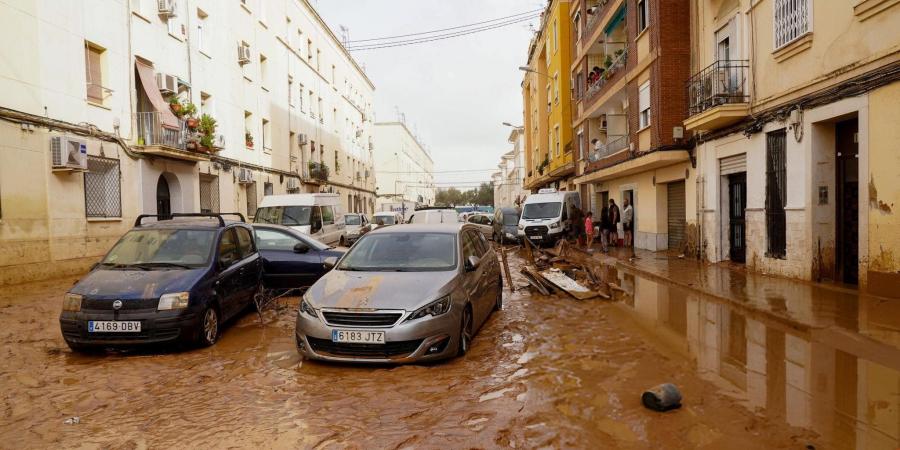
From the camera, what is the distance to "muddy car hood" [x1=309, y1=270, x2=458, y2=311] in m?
5.72

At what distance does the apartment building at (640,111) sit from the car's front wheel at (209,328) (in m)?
13.4

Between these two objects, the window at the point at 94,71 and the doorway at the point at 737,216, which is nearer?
the doorway at the point at 737,216

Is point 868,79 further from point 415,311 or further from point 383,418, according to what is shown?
point 383,418

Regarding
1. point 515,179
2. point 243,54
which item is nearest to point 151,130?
point 243,54

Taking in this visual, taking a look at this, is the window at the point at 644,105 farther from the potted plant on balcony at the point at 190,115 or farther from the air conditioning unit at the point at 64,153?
the air conditioning unit at the point at 64,153

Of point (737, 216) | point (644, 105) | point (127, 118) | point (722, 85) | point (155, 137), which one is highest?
point (644, 105)

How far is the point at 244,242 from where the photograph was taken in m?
8.75

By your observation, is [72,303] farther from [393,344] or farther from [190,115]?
[190,115]

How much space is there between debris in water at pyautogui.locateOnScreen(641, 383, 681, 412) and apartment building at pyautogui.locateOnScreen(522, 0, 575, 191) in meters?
26.8

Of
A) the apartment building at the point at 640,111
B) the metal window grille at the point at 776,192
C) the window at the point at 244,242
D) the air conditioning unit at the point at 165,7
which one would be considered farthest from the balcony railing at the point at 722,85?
the air conditioning unit at the point at 165,7

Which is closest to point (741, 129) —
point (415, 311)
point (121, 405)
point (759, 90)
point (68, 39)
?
point (759, 90)

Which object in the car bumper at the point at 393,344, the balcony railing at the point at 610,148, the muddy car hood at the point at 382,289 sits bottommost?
the car bumper at the point at 393,344

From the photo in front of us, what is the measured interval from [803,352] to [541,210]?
18.0 meters

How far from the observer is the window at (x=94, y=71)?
15.4m
